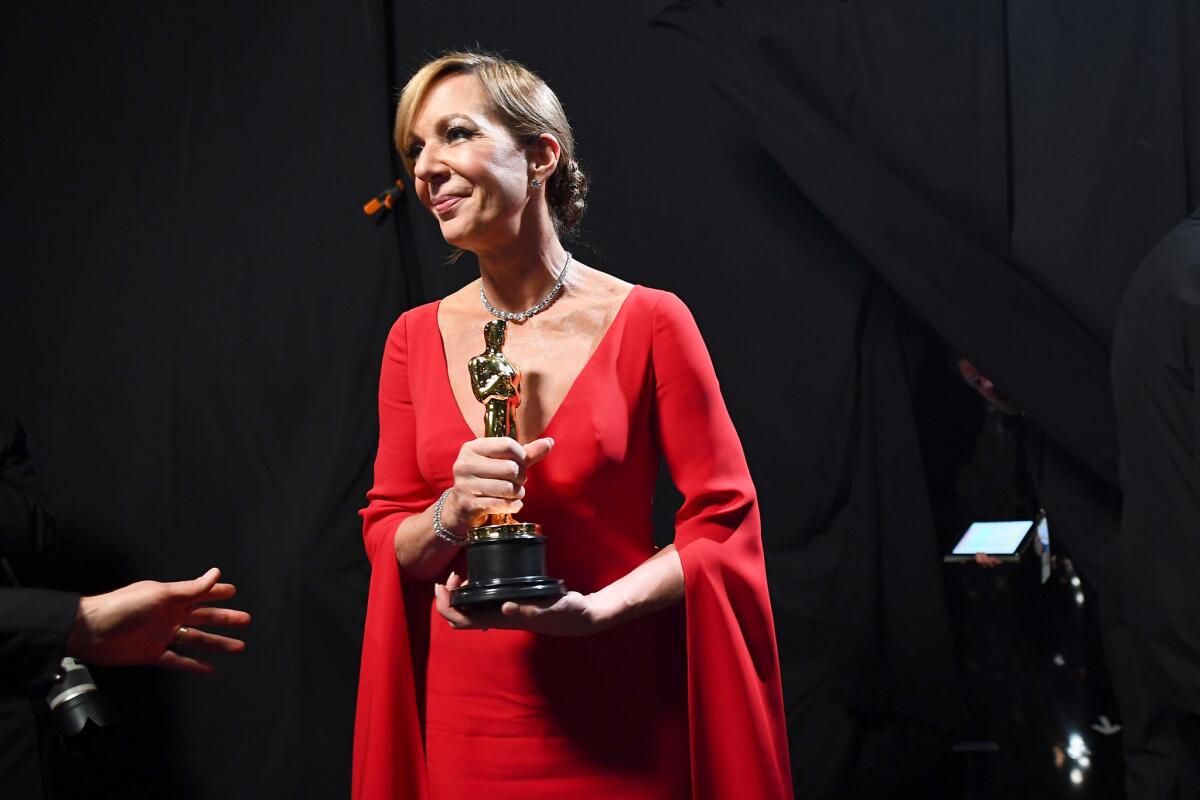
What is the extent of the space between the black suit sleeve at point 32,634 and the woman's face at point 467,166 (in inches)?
26.4

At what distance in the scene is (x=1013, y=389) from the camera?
8.27ft

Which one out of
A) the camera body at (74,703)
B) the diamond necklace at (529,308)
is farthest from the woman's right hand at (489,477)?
the camera body at (74,703)

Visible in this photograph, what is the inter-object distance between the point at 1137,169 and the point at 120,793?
9.54ft

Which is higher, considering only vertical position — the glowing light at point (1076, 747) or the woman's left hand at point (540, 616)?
the woman's left hand at point (540, 616)

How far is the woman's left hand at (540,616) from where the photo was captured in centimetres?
120

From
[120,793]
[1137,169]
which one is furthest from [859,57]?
[120,793]

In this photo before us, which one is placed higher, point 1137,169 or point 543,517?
point 1137,169

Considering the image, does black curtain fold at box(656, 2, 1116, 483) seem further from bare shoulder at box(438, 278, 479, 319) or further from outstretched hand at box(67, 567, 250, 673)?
outstretched hand at box(67, 567, 250, 673)

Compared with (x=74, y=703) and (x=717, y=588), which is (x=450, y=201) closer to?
(x=717, y=588)

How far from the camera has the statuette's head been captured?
143 cm

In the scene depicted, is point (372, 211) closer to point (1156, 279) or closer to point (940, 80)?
point (940, 80)

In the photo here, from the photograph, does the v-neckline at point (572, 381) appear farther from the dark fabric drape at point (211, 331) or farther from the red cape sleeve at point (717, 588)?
the dark fabric drape at point (211, 331)

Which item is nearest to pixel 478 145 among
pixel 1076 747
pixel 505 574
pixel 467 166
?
pixel 467 166

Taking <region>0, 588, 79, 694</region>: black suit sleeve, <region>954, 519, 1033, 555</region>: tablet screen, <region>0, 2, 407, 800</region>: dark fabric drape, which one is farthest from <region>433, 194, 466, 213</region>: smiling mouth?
<region>954, 519, 1033, 555</region>: tablet screen
